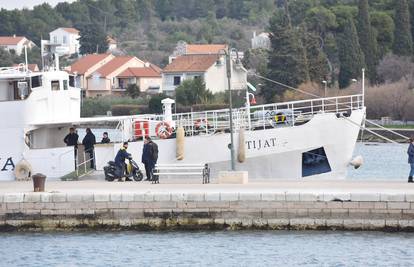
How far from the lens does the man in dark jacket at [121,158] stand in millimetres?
36188

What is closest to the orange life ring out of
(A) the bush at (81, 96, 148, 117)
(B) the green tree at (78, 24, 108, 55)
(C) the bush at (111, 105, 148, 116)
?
(C) the bush at (111, 105, 148, 116)

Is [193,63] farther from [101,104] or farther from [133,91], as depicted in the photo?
[101,104]

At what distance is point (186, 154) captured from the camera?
39031 millimetres

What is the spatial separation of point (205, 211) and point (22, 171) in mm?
8728

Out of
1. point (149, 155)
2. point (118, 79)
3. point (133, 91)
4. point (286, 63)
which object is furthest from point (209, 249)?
point (118, 79)

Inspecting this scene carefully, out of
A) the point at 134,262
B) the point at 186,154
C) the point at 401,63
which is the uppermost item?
the point at 401,63

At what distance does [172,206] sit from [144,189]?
5.95ft

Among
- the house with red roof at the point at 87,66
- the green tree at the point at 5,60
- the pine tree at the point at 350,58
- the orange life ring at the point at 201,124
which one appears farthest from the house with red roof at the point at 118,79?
the orange life ring at the point at 201,124

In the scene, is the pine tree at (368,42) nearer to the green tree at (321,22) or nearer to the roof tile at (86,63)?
the green tree at (321,22)

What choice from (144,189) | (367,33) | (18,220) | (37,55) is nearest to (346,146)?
(144,189)

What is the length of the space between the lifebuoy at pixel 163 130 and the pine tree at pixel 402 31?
5783cm

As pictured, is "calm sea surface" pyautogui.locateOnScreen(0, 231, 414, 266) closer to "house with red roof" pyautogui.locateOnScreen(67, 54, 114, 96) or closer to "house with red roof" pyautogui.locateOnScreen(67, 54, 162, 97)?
"house with red roof" pyautogui.locateOnScreen(67, 54, 162, 97)

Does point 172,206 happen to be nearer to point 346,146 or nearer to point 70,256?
point 70,256

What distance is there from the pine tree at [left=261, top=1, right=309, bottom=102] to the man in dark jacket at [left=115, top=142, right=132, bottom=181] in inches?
1983
